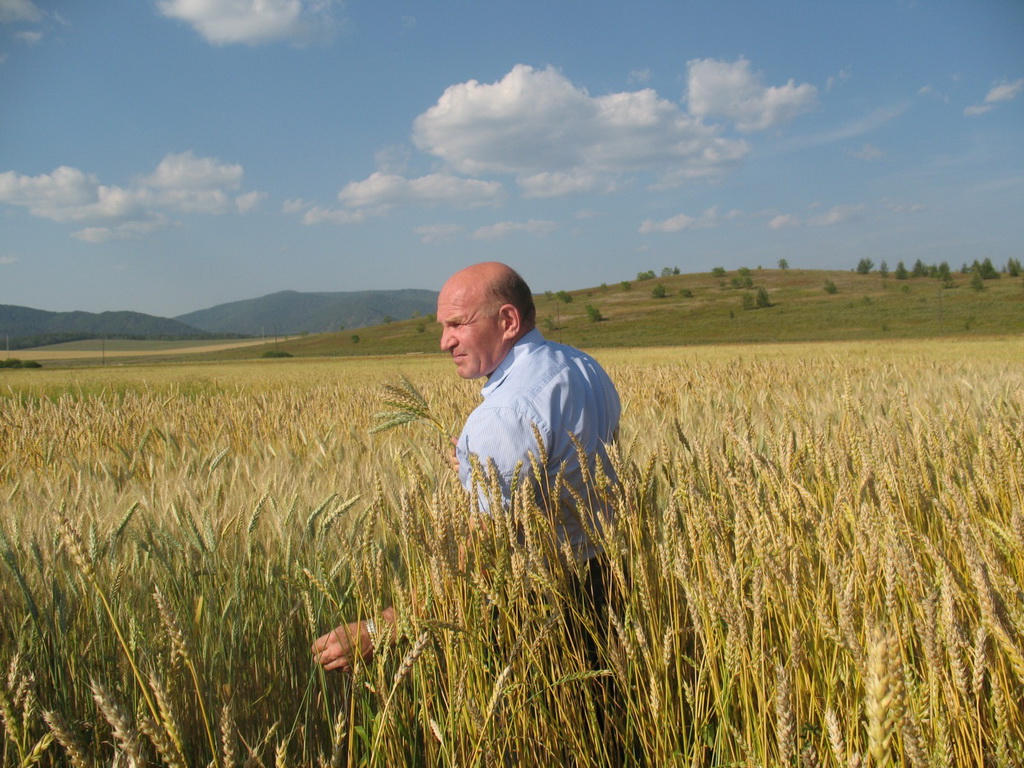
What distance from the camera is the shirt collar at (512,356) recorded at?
6.81ft

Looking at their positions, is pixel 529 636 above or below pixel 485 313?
below

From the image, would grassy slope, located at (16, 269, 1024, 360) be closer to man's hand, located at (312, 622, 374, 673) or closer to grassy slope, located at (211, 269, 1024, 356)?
grassy slope, located at (211, 269, 1024, 356)

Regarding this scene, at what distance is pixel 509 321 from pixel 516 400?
0.44m

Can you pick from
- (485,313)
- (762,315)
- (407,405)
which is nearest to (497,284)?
(485,313)

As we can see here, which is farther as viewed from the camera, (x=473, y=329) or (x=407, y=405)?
(x=473, y=329)

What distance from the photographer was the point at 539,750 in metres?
1.29

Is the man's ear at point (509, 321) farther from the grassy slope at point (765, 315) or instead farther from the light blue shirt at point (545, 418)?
the grassy slope at point (765, 315)

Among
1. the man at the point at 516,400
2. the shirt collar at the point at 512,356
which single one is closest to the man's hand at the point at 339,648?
the man at the point at 516,400

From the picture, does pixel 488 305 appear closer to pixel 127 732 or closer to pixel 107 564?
pixel 107 564

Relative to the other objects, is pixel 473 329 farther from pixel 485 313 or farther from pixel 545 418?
pixel 545 418

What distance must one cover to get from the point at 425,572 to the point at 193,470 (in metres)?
2.52

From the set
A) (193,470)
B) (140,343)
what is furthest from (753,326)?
(140,343)

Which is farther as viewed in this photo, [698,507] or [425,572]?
[698,507]

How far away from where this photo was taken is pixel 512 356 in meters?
2.11
